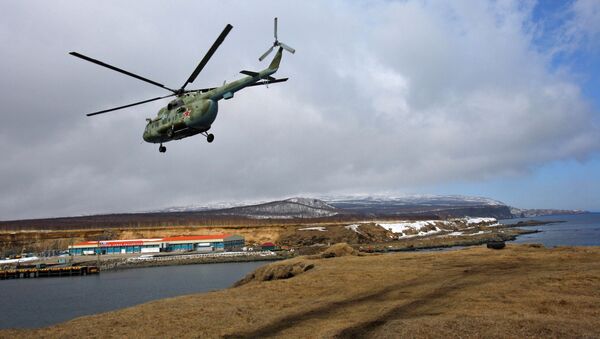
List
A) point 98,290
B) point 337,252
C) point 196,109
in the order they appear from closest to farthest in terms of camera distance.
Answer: point 196,109, point 337,252, point 98,290

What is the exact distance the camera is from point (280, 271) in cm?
3272

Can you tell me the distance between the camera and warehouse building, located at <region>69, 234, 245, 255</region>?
10931 centimetres

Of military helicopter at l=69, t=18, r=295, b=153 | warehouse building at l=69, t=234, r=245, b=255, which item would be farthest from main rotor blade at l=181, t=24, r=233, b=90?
warehouse building at l=69, t=234, r=245, b=255

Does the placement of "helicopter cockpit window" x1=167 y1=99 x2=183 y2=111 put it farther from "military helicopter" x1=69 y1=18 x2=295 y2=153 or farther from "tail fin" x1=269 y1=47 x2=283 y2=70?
"tail fin" x1=269 y1=47 x2=283 y2=70

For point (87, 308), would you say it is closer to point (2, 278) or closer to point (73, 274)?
point (73, 274)

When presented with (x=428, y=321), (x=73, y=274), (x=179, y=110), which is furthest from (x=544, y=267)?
(x=73, y=274)

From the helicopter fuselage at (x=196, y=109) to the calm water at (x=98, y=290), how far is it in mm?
24412

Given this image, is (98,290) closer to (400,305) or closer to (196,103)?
(196,103)

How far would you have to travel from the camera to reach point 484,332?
13.5 meters

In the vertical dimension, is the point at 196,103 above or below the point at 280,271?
above

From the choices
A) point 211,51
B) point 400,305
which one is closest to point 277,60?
point 211,51

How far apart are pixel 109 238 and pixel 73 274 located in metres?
53.9

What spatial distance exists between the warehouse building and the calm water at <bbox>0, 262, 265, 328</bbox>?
28.9m

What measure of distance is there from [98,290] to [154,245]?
178ft
